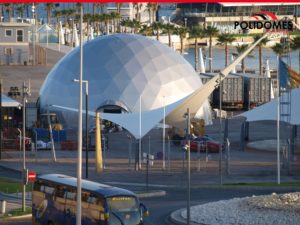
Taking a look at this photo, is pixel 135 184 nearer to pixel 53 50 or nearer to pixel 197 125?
pixel 197 125

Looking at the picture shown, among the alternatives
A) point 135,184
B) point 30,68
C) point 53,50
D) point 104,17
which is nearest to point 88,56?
point 135,184

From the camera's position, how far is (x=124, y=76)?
79.4 meters

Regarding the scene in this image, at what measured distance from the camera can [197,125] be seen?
76.4 metres

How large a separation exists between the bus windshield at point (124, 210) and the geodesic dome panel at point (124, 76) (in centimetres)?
3985

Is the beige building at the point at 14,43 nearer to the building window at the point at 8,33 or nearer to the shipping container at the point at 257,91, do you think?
the building window at the point at 8,33

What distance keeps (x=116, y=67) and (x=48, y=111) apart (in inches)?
220

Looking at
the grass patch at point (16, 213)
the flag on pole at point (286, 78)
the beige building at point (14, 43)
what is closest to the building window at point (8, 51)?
the beige building at point (14, 43)

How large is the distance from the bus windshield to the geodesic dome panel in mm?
39848

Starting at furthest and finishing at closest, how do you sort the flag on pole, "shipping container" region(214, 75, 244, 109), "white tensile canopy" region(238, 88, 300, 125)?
"shipping container" region(214, 75, 244, 109) < the flag on pole < "white tensile canopy" region(238, 88, 300, 125)

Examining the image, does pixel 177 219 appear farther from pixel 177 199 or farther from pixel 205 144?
pixel 205 144

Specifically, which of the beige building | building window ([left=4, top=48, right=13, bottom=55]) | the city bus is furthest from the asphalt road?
building window ([left=4, top=48, right=13, bottom=55])

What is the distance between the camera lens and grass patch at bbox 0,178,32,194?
53281 millimetres

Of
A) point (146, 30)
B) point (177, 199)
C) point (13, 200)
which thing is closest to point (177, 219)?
point (177, 199)

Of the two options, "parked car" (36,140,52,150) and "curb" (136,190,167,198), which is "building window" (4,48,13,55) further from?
"curb" (136,190,167,198)
